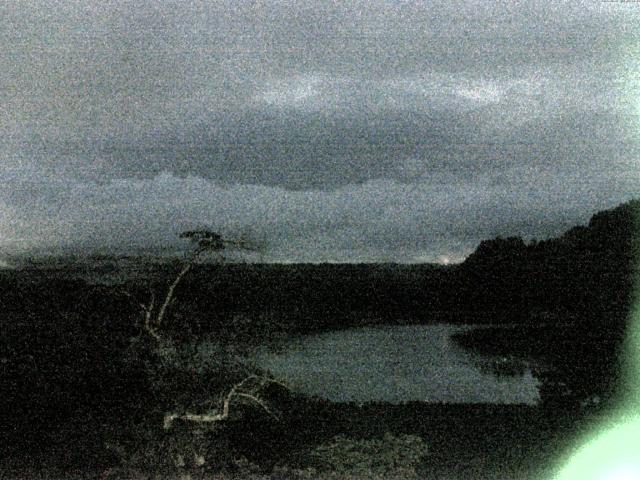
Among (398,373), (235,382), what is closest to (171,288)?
(235,382)

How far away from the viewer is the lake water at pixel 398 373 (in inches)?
971

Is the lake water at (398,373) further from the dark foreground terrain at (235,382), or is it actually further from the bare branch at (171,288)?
the bare branch at (171,288)

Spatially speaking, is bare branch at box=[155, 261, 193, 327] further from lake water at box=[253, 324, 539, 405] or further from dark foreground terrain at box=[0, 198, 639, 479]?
lake water at box=[253, 324, 539, 405]

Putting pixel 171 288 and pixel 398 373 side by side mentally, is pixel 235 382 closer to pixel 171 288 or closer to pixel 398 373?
pixel 171 288

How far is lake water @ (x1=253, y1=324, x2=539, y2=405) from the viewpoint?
24.7m

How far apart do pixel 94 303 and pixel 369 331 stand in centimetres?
4388

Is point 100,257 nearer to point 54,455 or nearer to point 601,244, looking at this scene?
point 54,455

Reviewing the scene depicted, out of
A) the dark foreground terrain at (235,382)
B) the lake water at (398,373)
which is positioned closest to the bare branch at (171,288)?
the dark foreground terrain at (235,382)

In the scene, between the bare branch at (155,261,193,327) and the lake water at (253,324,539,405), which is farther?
the lake water at (253,324,539,405)

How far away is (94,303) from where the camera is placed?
818 cm

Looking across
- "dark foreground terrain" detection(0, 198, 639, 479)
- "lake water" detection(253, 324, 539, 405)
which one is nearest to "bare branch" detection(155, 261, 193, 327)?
"dark foreground terrain" detection(0, 198, 639, 479)

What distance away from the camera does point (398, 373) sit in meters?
30.9

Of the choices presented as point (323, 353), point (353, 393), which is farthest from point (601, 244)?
point (323, 353)

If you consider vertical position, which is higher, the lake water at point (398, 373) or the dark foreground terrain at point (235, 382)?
the dark foreground terrain at point (235, 382)
